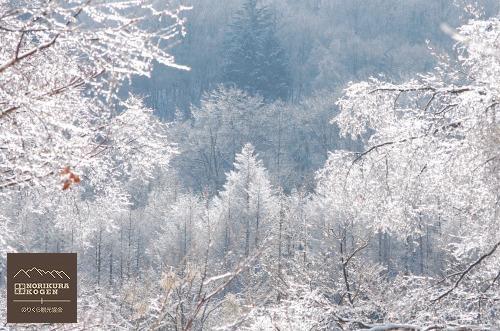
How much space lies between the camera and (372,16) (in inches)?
3681

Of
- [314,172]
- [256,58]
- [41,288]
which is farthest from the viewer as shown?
[256,58]

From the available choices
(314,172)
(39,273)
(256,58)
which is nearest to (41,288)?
(39,273)

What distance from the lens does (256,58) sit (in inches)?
3036

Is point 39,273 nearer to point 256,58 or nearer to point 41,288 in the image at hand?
point 41,288

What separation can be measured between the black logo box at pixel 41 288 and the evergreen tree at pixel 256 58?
71.3 metres

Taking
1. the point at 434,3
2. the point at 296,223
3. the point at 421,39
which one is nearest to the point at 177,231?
the point at 296,223

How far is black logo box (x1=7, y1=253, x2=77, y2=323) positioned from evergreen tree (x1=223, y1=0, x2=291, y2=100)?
7133 centimetres

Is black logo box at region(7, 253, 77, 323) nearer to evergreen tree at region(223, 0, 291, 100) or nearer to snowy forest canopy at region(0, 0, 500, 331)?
snowy forest canopy at region(0, 0, 500, 331)

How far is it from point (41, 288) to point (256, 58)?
74.0 metres

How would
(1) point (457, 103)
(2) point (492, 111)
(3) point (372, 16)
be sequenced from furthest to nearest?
(3) point (372, 16) < (1) point (457, 103) < (2) point (492, 111)

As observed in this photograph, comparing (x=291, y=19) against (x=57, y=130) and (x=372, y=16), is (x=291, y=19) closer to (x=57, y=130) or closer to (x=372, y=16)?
(x=372, y=16)

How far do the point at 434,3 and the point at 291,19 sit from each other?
18.3m

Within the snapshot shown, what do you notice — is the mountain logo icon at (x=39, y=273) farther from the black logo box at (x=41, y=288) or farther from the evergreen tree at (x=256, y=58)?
the evergreen tree at (x=256, y=58)

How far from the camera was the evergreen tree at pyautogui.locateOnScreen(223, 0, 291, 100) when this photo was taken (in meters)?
76.6
